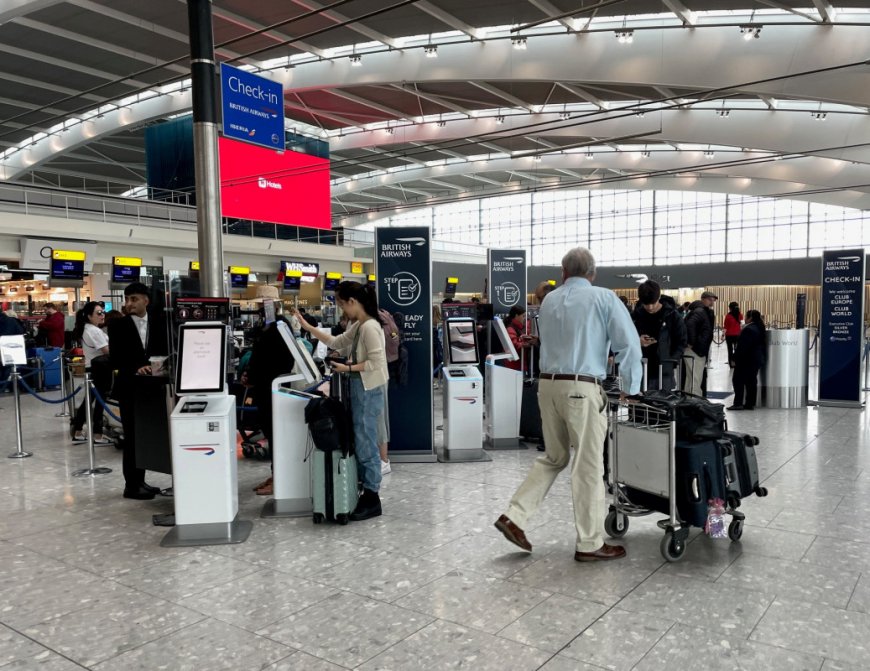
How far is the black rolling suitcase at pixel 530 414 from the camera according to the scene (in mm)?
6672

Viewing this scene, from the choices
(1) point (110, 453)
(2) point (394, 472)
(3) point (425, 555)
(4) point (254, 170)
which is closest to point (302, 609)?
(3) point (425, 555)

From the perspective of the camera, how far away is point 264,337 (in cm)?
532

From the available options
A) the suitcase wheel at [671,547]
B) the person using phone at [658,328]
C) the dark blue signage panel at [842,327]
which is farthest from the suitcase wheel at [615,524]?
the dark blue signage panel at [842,327]

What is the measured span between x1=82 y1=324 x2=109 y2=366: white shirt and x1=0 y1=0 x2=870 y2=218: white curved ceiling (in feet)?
14.8

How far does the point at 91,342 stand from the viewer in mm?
7289

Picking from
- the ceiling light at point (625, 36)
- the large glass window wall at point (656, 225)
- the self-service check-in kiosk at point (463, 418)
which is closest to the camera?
the self-service check-in kiosk at point (463, 418)

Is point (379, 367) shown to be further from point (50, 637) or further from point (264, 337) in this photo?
point (50, 637)

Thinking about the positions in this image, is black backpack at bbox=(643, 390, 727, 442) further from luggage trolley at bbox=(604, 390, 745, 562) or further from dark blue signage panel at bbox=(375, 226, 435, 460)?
dark blue signage panel at bbox=(375, 226, 435, 460)

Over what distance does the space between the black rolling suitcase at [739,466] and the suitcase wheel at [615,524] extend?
0.61 meters

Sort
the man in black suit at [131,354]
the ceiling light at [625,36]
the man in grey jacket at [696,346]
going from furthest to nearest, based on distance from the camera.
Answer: the ceiling light at [625,36] < the man in grey jacket at [696,346] < the man in black suit at [131,354]

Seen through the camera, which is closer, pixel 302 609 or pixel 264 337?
A: pixel 302 609

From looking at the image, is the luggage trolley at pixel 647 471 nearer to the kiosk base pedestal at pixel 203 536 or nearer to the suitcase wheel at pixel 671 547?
the suitcase wheel at pixel 671 547

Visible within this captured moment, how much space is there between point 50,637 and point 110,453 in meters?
4.32

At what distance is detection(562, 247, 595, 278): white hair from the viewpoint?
3.51 metres
